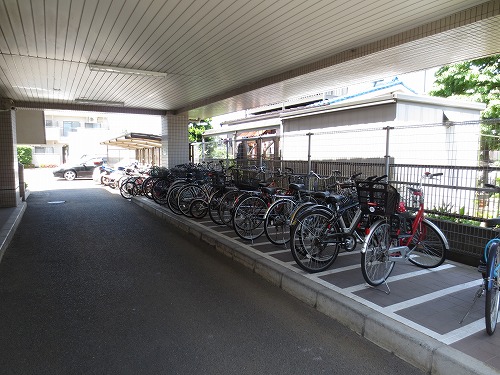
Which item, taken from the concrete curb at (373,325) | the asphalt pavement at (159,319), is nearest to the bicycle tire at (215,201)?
the asphalt pavement at (159,319)

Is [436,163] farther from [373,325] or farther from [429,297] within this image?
[373,325]

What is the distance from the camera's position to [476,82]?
1178cm

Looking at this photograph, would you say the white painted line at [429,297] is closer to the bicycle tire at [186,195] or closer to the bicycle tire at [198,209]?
the bicycle tire at [198,209]

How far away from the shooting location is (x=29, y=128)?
12086 mm

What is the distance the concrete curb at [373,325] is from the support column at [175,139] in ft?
30.5

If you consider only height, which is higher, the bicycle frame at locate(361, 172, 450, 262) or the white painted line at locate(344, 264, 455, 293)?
the bicycle frame at locate(361, 172, 450, 262)

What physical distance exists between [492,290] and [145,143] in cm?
1693

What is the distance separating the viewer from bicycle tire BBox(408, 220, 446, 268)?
4684mm

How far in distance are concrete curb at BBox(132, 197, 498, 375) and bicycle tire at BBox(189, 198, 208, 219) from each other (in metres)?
2.93

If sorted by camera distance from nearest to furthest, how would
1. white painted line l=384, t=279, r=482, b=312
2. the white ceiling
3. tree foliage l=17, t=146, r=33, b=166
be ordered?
1. white painted line l=384, t=279, r=482, b=312
2. the white ceiling
3. tree foliage l=17, t=146, r=33, b=166

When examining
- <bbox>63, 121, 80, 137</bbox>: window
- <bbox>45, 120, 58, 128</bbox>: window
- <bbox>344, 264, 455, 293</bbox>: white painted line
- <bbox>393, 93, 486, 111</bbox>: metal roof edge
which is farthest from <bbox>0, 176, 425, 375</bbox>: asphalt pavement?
<bbox>63, 121, 80, 137</bbox>: window

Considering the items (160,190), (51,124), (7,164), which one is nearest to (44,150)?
(51,124)

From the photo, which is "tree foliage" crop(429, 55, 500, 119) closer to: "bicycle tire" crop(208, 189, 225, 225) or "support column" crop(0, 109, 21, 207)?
"bicycle tire" crop(208, 189, 225, 225)

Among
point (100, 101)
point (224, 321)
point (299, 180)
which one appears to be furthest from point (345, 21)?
point (100, 101)
